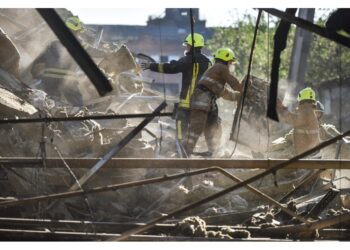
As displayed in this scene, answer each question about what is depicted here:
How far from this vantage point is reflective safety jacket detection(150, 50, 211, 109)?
990 centimetres

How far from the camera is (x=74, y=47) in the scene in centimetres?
376

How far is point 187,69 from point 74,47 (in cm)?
632

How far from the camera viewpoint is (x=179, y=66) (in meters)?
9.97

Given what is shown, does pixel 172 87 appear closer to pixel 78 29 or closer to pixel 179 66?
pixel 78 29

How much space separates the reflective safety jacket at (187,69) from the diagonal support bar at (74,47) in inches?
236

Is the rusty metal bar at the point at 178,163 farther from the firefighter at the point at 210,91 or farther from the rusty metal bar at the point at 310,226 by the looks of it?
the firefighter at the point at 210,91

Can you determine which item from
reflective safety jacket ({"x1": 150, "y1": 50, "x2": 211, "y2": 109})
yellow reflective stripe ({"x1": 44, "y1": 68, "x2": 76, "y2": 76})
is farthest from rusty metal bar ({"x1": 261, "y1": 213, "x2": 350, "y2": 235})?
yellow reflective stripe ({"x1": 44, "y1": 68, "x2": 76, "y2": 76})

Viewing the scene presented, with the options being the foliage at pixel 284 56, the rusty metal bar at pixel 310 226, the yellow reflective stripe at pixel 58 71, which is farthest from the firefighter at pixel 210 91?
the foliage at pixel 284 56

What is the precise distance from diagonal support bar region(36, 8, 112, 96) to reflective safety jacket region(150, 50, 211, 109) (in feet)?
19.7

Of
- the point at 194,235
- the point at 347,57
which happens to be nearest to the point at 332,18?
the point at 194,235

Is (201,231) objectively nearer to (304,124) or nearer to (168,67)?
(304,124)

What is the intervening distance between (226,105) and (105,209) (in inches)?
400

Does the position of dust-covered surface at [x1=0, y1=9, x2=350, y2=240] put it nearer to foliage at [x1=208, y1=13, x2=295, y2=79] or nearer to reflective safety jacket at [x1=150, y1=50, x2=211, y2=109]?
reflective safety jacket at [x1=150, y1=50, x2=211, y2=109]

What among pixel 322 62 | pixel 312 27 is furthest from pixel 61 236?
pixel 322 62
